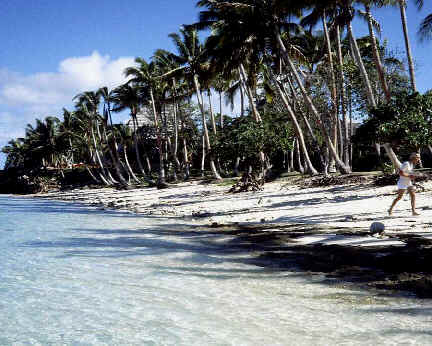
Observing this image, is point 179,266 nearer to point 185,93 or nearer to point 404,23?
point 404,23

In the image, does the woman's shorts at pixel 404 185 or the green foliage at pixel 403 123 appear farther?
the green foliage at pixel 403 123

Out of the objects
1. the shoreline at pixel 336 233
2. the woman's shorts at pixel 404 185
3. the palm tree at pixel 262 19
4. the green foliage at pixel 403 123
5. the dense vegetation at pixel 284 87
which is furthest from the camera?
the palm tree at pixel 262 19

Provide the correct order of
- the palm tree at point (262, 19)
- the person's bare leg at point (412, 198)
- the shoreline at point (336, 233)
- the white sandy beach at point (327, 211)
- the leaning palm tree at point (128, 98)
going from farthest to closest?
the leaning palm tree at point (128, 98) < the palm tree at point (262, 19) < the person's bare leg at point (412, 198) < the white sandy beach at point (327, 211) < the shoreline at point (336, 233)

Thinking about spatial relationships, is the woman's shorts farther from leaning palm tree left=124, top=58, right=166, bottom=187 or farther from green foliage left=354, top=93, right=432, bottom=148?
leaning palm tree left=124, top=58, right=166, bottom=187

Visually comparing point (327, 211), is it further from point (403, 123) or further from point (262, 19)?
point (262, 19)

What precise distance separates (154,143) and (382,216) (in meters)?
38.7

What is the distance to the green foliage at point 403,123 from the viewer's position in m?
12.1

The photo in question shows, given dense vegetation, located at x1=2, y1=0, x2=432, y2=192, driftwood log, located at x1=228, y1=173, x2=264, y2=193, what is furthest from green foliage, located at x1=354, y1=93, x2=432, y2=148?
driftwood log, located at x1=228, y1=173, x2=264, y2=193

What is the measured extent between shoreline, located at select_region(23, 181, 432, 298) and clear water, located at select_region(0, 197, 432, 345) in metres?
0.49

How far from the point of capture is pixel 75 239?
35.7 feet

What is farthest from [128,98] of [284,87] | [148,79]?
[284,87]

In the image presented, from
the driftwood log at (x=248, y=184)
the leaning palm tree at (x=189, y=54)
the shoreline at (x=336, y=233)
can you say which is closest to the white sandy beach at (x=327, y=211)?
the shoreline at (x=336, y=233)

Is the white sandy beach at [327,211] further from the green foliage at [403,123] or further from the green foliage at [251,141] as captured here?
the green foliage at [251,141]

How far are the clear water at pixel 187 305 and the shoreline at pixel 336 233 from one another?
19.2 inches
